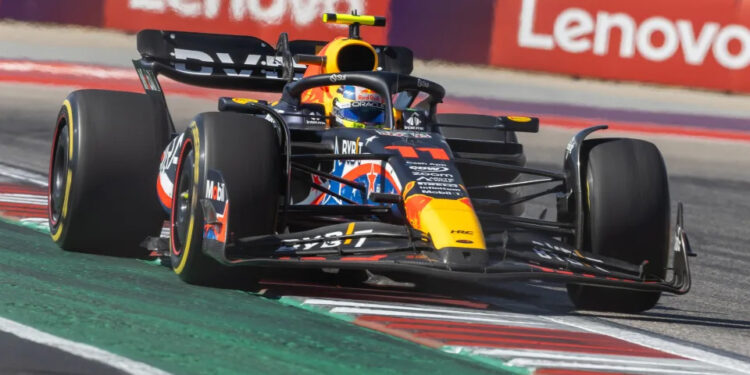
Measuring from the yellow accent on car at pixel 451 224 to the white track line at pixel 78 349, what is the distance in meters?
1.91

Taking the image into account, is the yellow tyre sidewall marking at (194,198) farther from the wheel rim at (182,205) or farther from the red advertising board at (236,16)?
the red advertising board at (236,16)

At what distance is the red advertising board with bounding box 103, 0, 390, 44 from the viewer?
71.1 feet

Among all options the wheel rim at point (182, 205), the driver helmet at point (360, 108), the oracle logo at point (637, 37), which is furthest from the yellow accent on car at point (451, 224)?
the oracle logo at point (637, 37)

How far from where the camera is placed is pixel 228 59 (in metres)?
10.2

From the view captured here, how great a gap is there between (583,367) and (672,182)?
9753 mm

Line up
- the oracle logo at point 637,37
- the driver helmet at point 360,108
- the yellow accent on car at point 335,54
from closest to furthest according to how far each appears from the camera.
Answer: the driver helmet at point 360,108, the yellow accent on car at point 335,54, the oracle logo at point 637,37

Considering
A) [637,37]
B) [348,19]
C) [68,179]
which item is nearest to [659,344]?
[68,179]

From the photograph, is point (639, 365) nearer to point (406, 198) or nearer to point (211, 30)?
point (406, 198)

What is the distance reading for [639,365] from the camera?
240 inches

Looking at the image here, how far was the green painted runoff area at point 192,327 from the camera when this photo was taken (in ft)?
18.6

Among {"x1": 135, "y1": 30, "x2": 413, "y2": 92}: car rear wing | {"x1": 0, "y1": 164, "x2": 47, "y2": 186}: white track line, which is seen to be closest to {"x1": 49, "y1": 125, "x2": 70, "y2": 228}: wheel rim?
{"x1": 135, "y1": 30, "x2": 413, "y2": 92}: car rear wing

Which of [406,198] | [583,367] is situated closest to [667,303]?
[406,198]

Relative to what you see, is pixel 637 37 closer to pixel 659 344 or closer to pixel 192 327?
pixel 659 344

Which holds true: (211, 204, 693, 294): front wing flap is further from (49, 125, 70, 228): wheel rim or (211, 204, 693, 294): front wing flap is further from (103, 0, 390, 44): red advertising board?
(103, 0, 390, 44): red advertising board
